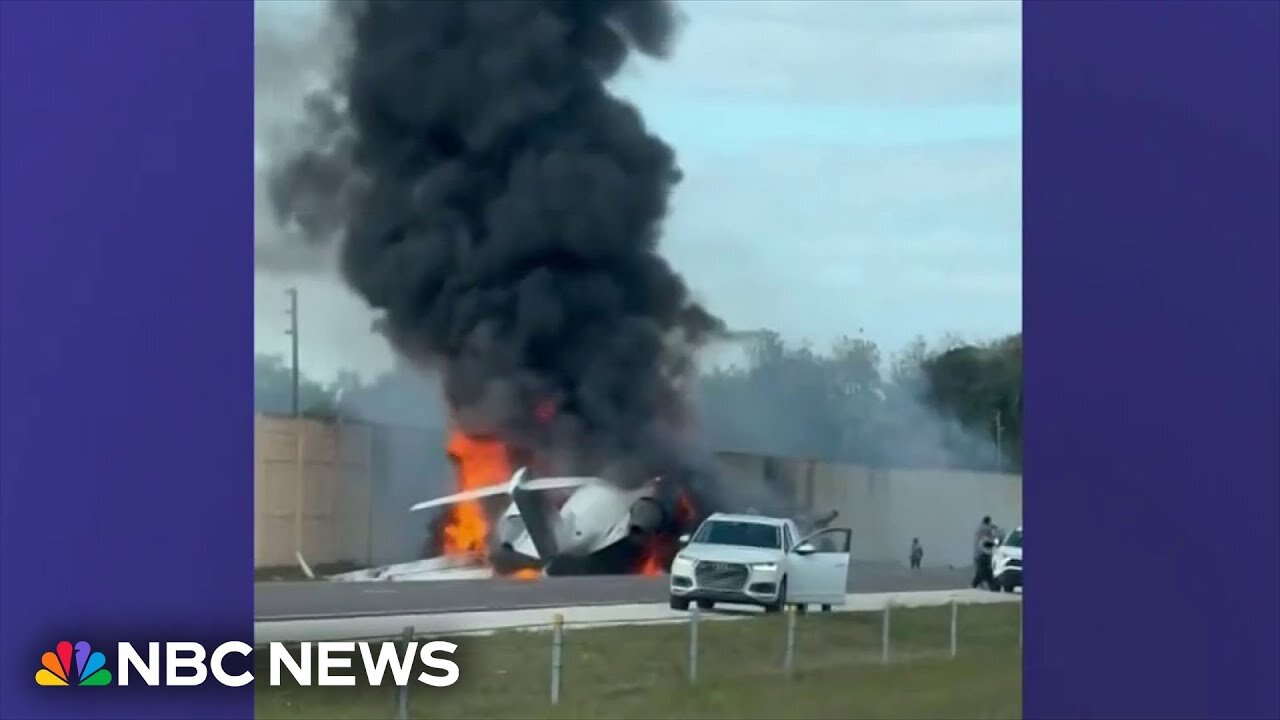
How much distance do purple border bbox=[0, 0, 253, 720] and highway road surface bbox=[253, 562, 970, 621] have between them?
0.56ft

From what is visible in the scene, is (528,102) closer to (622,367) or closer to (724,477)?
(622,367)

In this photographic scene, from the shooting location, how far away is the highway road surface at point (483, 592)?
6613 mm

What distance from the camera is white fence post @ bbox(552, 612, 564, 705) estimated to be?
6711 millimetres

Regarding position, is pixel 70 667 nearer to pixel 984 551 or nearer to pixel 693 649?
pixel 693 649

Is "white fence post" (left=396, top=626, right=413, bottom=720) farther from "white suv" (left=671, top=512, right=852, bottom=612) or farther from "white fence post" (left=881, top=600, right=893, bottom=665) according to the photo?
"white fence post" (left=881, top=600, right=893, bottom=665)

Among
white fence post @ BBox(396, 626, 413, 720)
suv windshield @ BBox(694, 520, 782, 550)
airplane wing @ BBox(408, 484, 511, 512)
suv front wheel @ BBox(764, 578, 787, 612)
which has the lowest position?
white fence post @ BBox(396, 626, 413, 720)

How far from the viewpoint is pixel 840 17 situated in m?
6.81

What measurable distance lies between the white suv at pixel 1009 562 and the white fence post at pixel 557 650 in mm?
1605

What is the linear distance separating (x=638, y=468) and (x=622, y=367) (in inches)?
14.8

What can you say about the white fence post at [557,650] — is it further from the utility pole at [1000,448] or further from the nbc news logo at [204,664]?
the utility pole at [1000,448]

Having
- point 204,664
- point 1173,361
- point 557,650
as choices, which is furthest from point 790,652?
point 204,664

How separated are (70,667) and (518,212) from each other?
226 cm

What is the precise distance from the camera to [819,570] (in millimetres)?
6883

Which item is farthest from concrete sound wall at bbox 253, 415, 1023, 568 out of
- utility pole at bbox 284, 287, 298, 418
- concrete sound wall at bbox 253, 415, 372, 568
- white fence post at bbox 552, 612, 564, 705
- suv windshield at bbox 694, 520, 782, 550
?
white fence post at bbox 552, 612, 564, 705
